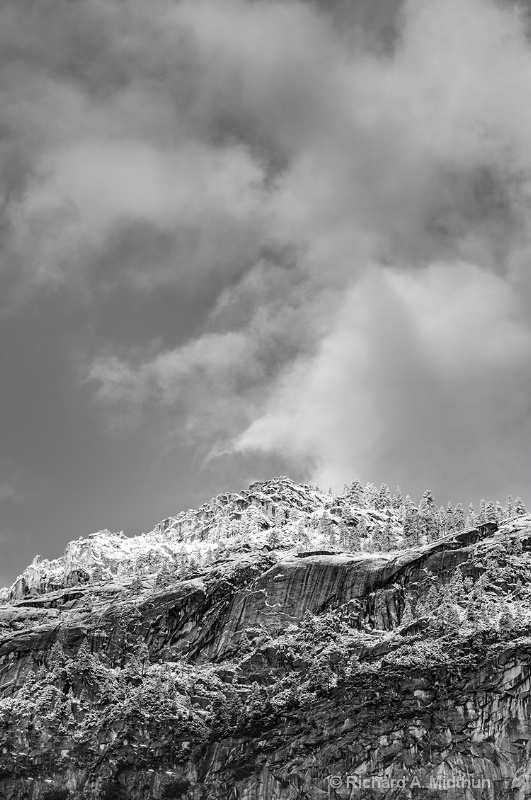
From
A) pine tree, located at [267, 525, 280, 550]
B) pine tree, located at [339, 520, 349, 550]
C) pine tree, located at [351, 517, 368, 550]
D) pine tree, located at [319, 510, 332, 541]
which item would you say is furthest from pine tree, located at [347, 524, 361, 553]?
pine tree, located at [267, 525, 280, 550]

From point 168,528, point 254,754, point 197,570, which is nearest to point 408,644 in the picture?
point 254,754

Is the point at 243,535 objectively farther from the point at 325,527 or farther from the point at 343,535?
the point at 343,535

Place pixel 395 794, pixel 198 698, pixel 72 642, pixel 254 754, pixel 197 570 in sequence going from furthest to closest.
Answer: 1. pixel 197 570
2. pixel 72 642
3. pixel 198 698
4. pixel 254 754
5. pixel 395 794

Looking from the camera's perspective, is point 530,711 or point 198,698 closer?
point 530,711

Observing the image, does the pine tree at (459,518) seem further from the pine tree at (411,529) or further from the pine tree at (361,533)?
the pine tree at (361,533)

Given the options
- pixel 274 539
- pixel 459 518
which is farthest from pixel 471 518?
pixel 274 539

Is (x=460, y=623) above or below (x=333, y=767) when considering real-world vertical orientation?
above

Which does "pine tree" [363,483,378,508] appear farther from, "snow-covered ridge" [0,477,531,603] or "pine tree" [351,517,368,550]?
"pine tree" [351,517,368,550]

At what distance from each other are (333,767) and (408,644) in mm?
16707

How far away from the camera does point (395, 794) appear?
94.6 m

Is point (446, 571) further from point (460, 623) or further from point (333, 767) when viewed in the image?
point (333, 767)

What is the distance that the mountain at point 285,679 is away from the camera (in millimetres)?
96938

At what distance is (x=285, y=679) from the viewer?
107m

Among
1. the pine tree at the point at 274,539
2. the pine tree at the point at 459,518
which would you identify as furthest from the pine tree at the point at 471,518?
the pine tree at the point at 274,539
